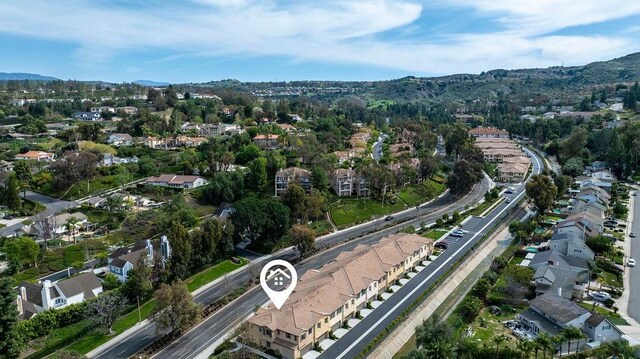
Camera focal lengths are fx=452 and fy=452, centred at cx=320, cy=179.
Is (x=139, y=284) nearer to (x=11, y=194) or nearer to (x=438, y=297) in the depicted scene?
(x=438, y=297)

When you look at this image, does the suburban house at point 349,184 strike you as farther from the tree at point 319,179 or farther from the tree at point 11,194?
the tree at point 11,194

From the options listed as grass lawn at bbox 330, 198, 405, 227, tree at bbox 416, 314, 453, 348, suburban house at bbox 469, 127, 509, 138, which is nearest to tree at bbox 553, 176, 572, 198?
grass lawn at bbox 330, 198, 405, 227

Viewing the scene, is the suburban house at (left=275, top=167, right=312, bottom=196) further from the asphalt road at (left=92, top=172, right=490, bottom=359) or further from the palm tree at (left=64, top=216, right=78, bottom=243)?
the palm tree at (left=64, top=216, right=78, bottom=243)

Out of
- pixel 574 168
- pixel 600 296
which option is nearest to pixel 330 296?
pixel 600 296

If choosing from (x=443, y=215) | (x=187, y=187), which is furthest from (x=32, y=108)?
(x=443, y=215)

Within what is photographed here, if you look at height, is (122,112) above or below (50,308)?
above

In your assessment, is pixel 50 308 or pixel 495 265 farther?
pixel 495 265

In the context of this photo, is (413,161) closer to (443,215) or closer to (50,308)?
(443,215)
